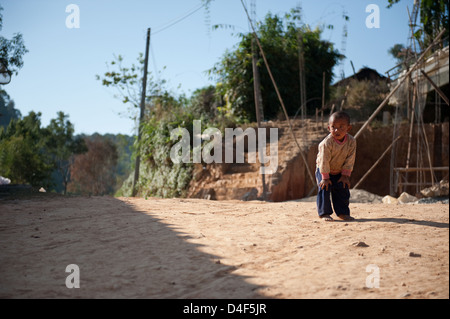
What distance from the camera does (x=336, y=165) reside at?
436 cm

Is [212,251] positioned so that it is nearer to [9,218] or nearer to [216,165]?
[9,218]

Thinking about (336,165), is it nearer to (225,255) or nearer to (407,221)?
(407,221)

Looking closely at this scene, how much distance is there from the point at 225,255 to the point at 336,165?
2016 mm

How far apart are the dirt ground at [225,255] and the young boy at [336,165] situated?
225 millimetres

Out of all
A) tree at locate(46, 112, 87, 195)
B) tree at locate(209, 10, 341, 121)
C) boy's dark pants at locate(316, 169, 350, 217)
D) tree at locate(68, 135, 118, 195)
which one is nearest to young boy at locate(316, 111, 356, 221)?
boy's dark pants at locate(316, 169, 350, 217)

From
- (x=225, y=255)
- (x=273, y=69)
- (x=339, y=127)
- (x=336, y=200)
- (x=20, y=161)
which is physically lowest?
(x=225, y=255)

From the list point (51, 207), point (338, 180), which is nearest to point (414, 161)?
point (338, 180)

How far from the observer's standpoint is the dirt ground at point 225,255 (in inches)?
86.7

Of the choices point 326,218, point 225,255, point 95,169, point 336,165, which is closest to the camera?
point 225,255

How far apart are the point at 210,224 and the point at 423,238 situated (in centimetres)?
194

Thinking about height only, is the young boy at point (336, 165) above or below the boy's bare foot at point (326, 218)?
above

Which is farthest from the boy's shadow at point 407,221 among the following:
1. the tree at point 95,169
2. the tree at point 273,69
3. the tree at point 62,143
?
the tree at point 95,169

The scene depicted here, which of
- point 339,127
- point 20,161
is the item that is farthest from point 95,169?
point 339,127

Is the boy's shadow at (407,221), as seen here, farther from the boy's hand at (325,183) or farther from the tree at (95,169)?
the tree at (95,169)
